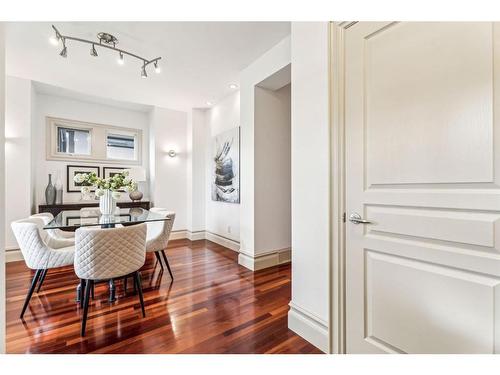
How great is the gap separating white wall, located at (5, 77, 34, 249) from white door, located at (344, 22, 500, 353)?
4264 millimetres

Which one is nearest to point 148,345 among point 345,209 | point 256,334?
point 256,334

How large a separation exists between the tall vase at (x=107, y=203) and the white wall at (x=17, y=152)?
4.88 feet

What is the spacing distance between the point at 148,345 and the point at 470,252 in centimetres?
191

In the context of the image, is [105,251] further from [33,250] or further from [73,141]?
[73,141]

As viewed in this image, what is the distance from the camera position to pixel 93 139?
4254mm

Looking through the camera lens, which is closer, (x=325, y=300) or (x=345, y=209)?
(x=345, y=209)

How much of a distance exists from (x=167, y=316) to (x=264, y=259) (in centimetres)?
145

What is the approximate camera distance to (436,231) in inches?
40.2

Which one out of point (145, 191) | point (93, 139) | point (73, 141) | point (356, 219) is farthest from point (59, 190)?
point (356, 219)

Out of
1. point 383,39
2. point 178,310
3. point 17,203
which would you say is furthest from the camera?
point 17,203

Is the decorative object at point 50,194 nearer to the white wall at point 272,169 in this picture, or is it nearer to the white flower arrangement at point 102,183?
the white flower arrangement at point 102,183

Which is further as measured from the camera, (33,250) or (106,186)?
(106,186)

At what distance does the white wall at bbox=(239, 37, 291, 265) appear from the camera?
2.90 m
